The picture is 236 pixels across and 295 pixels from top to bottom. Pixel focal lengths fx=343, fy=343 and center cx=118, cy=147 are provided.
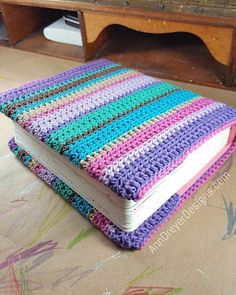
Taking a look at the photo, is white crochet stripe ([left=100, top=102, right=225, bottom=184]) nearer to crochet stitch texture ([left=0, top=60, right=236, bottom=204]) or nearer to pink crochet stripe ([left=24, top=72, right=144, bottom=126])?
crochet stitch texture ([left=0, top=60, right=236, bottom=204])

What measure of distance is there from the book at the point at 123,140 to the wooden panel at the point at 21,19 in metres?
0.69

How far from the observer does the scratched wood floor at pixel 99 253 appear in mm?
508

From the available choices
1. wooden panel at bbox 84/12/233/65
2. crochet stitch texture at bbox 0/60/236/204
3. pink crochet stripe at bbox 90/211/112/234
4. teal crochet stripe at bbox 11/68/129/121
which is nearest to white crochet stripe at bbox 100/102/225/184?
crochet stitch texture at bbox 0/60/236/204

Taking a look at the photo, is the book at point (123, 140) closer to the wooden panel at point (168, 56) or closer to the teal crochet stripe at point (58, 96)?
the teal crochet stripe at point (58, 96)

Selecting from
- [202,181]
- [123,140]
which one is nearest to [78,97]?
→ [123,140]

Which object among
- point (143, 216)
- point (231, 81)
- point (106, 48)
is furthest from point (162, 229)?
point (106, 48)

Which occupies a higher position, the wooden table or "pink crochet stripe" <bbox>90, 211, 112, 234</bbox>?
the wooden table

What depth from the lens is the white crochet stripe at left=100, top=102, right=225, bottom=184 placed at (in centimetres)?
51

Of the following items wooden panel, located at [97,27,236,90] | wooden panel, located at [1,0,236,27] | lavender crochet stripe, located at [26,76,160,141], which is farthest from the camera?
wooden panel, located at [97,27,236,90]

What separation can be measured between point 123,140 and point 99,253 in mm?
188

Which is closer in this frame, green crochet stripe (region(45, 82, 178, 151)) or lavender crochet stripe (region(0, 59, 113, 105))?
green crochet stripe (region(45, 82, 178, 151))

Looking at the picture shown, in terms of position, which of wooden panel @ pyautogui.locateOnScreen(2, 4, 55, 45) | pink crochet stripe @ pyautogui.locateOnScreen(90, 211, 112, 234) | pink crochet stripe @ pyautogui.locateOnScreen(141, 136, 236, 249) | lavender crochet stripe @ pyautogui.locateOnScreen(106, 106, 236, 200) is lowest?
pink crochet stripe @ pyautogui.locateOnScreen(141, 136, 236, 249)

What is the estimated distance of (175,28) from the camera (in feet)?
3.16

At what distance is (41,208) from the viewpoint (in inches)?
25.3
